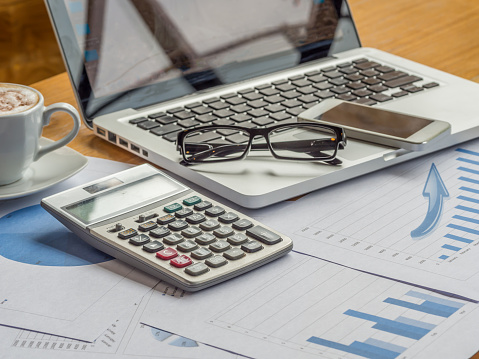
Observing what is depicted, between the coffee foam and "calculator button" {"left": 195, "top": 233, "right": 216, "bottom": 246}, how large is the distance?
10.1 inches

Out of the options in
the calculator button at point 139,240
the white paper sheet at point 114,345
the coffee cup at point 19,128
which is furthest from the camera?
the coffee cup at point 19,128

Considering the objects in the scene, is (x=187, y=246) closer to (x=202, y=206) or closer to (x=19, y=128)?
(x=202, y=206)

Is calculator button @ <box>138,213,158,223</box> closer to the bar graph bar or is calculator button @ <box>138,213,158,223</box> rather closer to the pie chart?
the pie chart

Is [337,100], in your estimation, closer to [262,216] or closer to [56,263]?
[262,216]

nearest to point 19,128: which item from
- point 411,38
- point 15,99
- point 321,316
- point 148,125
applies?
point 15,99

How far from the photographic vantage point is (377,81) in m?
0.98

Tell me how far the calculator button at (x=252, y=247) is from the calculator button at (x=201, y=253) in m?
0.03

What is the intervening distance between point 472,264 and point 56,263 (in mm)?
383

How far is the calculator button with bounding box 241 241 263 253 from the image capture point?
2.00 ft

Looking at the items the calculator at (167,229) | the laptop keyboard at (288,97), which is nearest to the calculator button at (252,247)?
the calculator at (167,229)

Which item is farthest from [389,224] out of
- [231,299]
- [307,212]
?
[231,299]

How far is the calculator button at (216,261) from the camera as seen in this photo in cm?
59

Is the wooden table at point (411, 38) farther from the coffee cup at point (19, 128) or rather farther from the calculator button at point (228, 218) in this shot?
the calculator button at point (228, 218)

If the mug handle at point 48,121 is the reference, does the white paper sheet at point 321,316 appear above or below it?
below
